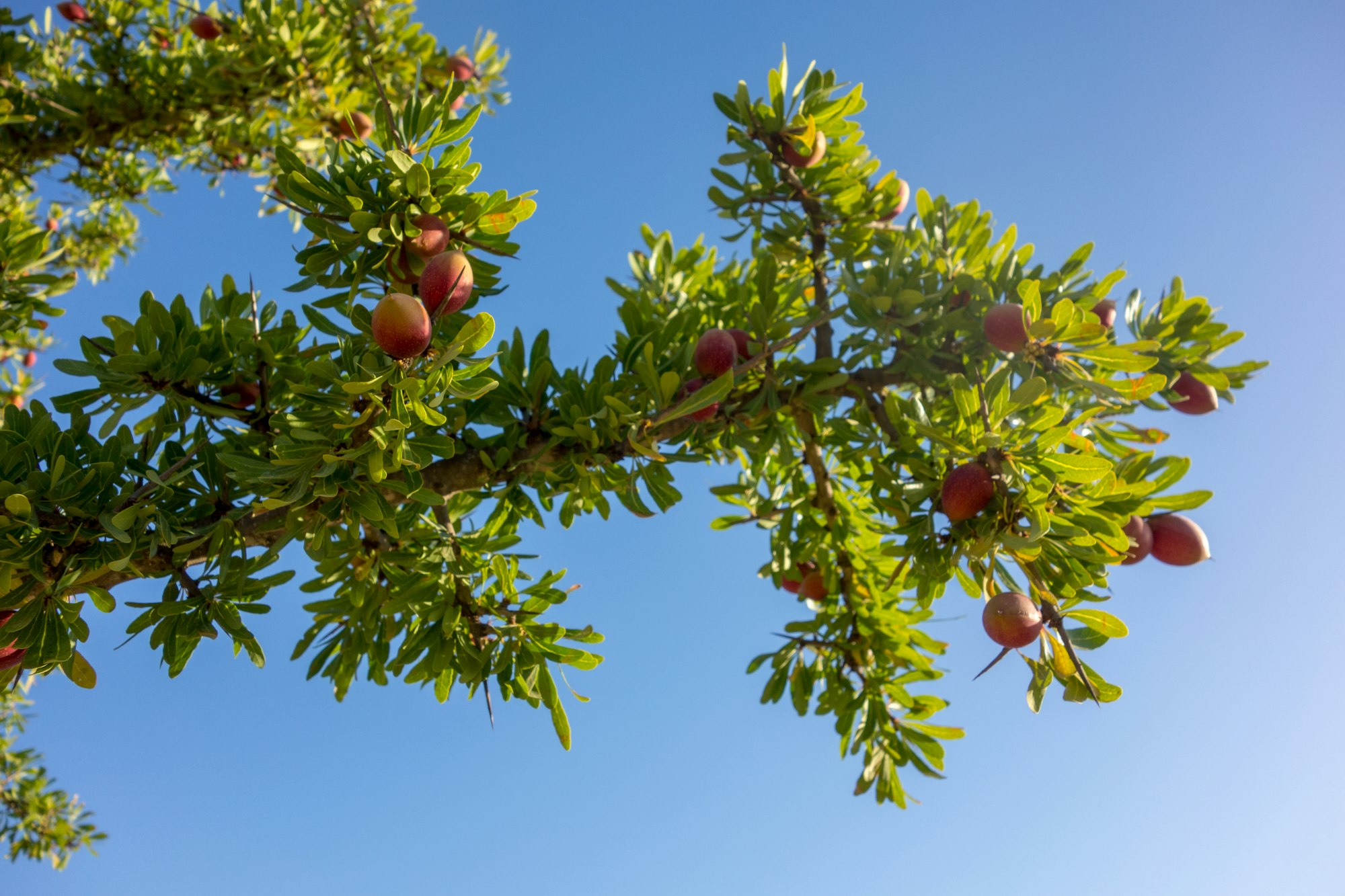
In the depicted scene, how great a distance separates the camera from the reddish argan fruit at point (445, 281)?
1287 mm

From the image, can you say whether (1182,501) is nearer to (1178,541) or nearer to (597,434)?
(1178,541)

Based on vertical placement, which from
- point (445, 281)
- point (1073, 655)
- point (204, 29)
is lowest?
point (1073, 655)

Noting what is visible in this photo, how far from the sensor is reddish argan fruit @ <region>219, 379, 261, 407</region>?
1642 mm

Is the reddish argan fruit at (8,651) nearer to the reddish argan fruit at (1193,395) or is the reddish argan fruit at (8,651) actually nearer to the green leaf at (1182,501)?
the green leaf at (1182,501)

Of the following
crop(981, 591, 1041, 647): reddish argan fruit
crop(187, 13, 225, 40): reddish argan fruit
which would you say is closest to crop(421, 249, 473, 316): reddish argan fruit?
crop(981, 591, 1041, 647): reddish argan fruit

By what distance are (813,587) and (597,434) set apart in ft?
3.36

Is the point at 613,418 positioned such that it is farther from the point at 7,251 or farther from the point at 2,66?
the point at 2,66

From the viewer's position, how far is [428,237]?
1376 millimetres

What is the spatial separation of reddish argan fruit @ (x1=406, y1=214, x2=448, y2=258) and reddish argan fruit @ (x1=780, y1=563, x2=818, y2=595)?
134 centimetres

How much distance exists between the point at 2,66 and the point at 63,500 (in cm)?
288

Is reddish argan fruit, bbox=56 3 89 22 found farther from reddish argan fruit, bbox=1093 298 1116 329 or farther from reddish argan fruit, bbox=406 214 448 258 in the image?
reddish argan fruit, bbox=1093 298 1116 329

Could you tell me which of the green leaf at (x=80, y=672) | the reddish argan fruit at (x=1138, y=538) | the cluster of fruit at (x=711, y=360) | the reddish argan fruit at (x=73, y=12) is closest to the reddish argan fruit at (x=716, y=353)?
the cluster of fruit at (x=711, y=360)

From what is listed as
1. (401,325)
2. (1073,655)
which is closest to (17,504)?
(401,325)

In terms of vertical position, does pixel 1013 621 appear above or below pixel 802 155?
below
